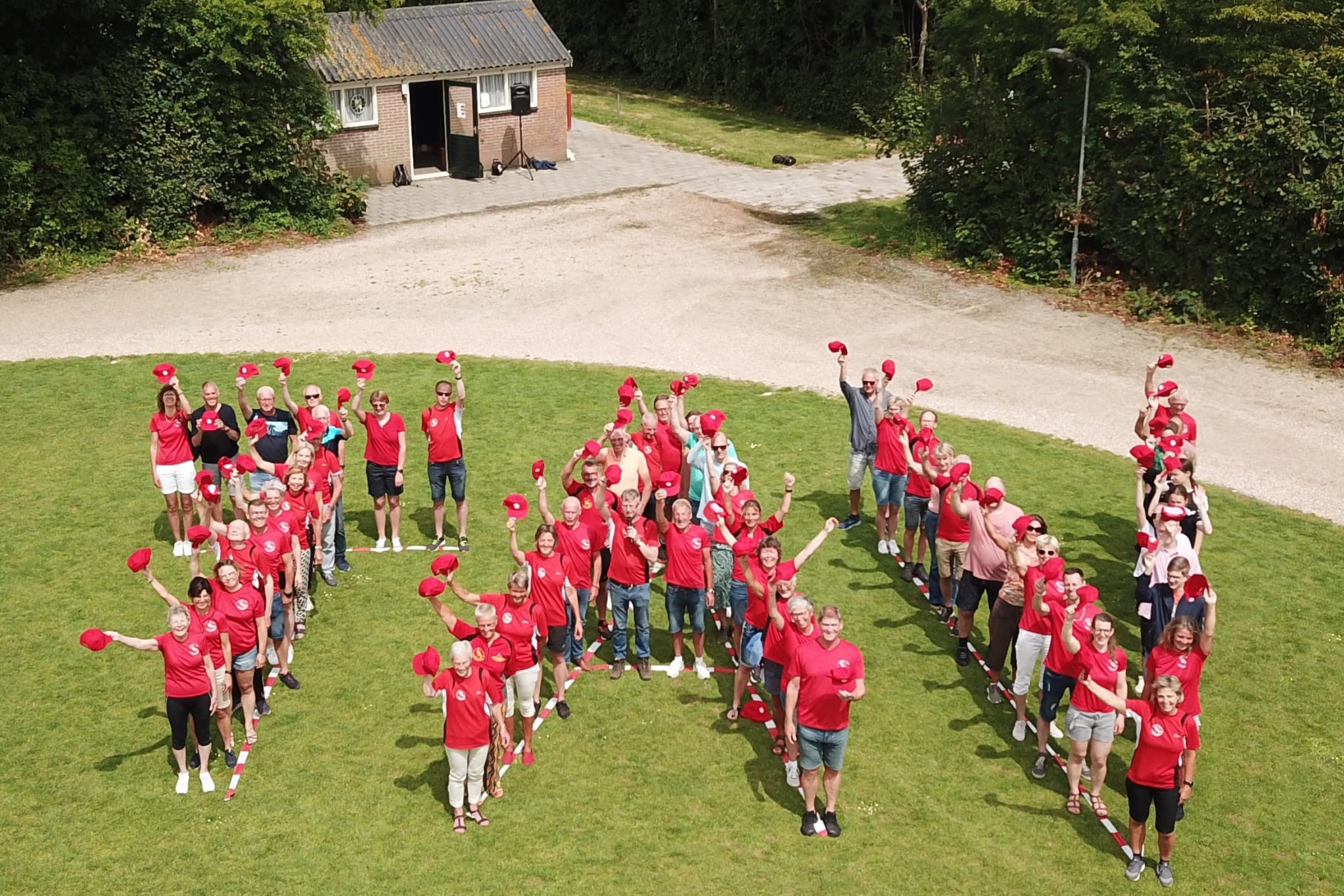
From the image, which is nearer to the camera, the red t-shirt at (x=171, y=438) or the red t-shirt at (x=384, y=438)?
the red t-shirt at (x=171, y=438)

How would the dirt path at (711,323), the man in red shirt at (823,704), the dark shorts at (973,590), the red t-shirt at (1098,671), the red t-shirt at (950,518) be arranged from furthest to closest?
the dirt path at (711,323), the red t-shirt at (950,518), the dark shorts at (973,590), the red t-shirt at (1098,671), the man in red shirt at (823,704)

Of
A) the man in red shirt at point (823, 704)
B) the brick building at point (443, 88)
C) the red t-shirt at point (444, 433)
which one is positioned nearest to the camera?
the man in red shirt at point (823, 704)

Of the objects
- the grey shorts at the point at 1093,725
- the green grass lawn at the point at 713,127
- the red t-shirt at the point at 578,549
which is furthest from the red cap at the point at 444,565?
the green grass lawn at the point at 713,127

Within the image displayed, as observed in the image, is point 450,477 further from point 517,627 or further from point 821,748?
point 821,748

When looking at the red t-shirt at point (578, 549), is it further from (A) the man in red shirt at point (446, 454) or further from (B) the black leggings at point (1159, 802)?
(B) the black leggings at point (1159, 802)

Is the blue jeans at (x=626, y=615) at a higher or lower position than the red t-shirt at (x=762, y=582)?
lower

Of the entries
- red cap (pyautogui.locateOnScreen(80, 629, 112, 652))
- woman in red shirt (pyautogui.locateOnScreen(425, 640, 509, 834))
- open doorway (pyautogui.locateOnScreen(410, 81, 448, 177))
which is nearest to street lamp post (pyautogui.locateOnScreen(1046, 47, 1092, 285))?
open doorway (pyautogui.locateOnScreen(410, 81, 448, 177))

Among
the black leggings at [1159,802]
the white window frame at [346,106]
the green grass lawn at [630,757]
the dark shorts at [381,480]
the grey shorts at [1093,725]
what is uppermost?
the white window frame at [346,106]

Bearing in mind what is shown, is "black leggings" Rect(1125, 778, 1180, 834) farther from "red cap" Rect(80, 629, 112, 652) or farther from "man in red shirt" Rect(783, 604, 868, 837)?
"red cap" Rect(80, 629, 112, 652)
